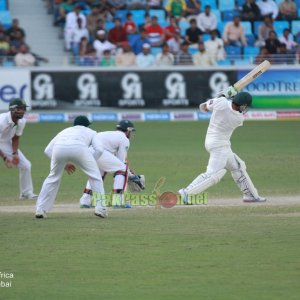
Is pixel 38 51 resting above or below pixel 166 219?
above

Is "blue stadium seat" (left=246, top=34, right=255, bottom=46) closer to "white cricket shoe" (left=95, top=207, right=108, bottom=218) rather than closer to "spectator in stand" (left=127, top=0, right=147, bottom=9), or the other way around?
"spectator in stand" (left=127, top=0, right=147, bottom=9)

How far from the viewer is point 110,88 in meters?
27.5

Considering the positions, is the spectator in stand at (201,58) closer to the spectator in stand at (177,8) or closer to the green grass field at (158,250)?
the spectator in stand at (177,8)

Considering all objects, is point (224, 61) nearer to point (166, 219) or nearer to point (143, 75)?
point (143, 75)

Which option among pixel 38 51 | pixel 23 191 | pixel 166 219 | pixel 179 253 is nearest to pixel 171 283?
pixel 179 253

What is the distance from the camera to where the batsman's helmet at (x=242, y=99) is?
1395cm

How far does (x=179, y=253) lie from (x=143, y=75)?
17089 mm

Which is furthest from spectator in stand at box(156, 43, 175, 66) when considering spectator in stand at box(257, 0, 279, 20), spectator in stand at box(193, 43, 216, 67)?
spectator in stand at box(257, 0, 279, 20)

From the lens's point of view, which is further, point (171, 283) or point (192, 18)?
point (192, 18)

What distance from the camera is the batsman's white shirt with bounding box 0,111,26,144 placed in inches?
608

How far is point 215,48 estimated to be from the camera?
2823 cm

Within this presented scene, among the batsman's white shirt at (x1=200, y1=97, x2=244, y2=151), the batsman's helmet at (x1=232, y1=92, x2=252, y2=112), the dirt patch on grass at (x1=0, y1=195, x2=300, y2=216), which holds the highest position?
the batsman's helmet at (x1=232, y1=92, x2=252, y2=112)

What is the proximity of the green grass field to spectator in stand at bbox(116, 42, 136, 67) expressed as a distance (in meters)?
10.2

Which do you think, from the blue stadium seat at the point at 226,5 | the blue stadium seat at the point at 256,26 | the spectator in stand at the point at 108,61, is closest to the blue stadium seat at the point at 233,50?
the blue stadium seat at the point at 256,26
